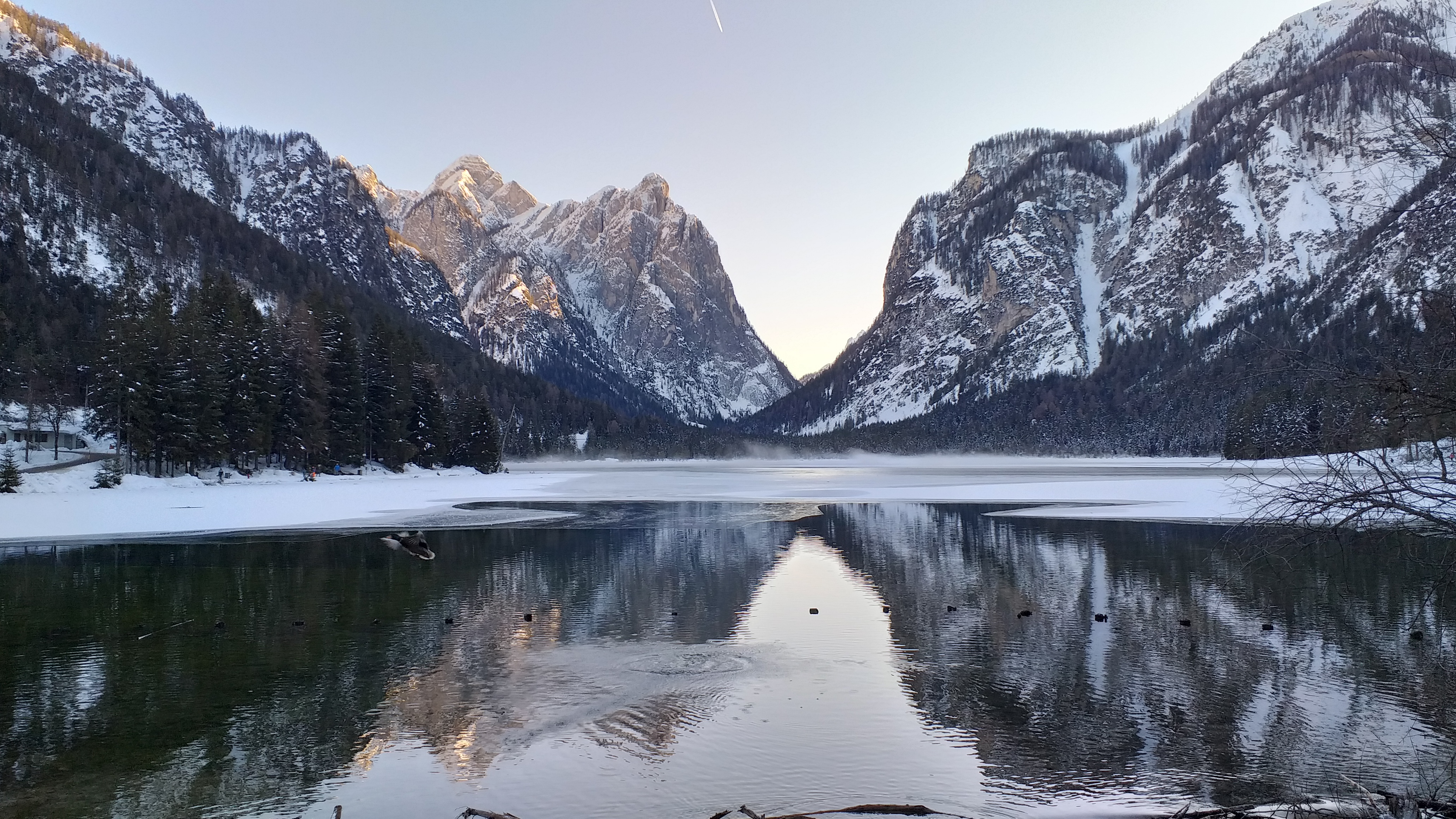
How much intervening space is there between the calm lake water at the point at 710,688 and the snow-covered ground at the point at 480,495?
3.72 metres

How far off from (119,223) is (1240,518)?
165401 millimetres

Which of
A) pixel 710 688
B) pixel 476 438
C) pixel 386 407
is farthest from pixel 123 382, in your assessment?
pixel 710 688

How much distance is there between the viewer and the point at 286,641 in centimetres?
1716

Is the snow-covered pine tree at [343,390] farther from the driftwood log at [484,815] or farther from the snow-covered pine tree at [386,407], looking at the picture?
the driftwood log at [484,815]

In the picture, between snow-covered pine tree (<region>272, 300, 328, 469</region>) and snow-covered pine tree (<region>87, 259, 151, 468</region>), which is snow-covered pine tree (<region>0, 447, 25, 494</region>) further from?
snow-covered pine tree (<region>272, 300, 328, 469</region>)

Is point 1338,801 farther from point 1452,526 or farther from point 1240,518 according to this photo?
point 1240,518

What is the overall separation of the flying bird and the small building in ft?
180

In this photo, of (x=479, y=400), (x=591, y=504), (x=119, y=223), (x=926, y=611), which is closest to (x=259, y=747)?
(x=926, y=611)

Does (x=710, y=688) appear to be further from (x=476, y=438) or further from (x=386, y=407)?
(x=476, y=438)

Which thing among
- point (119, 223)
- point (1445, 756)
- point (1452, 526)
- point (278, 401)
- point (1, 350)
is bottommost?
point (1445, 756)

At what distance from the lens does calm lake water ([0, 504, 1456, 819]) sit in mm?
9695

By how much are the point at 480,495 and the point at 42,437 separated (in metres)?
43.0

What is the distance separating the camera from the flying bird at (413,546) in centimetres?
2948

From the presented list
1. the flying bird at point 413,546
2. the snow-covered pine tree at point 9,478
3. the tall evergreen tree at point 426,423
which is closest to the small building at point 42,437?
the snow-covered pine tree at point 9,478
